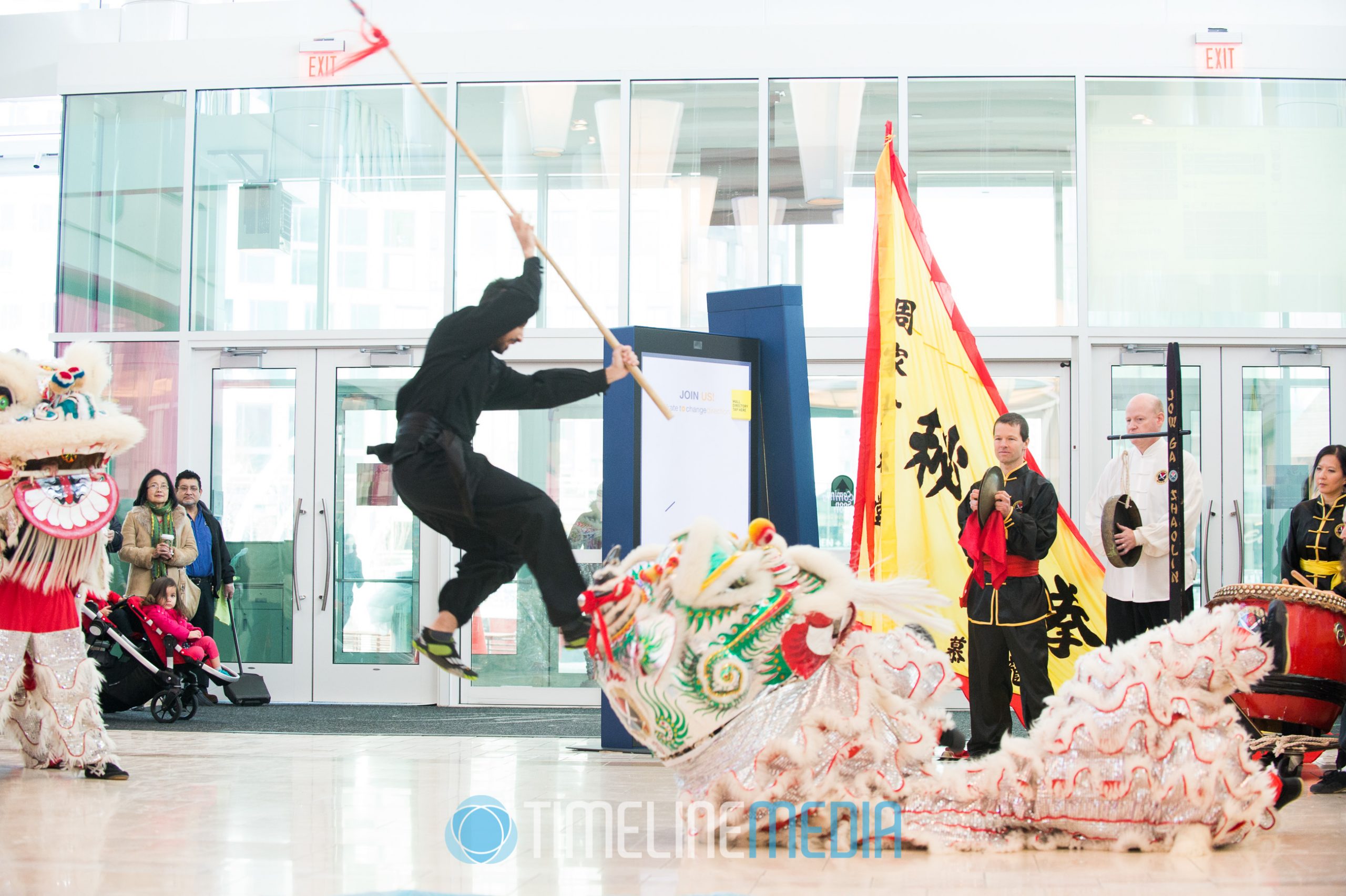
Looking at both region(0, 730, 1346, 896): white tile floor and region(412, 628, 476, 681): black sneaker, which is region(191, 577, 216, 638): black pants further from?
region(412, 628, 476, 681): black sneaker

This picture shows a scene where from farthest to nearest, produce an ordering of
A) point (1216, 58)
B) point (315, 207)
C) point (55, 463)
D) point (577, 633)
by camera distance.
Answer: point (315, 207) < point (1216, 58) < point (55, 463) < point (577, 633)

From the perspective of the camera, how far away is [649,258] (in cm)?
738

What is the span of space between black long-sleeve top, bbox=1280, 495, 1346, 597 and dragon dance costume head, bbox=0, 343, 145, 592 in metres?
4.26

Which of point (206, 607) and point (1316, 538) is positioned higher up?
point (1316, 538)

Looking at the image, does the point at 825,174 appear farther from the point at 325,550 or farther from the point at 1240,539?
the point at 325,550

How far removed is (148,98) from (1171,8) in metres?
6.13

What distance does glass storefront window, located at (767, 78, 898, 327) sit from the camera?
7309mm

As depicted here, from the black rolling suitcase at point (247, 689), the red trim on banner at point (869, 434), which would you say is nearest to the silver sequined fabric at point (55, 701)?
the black rolling suitcase at point (247, 689)

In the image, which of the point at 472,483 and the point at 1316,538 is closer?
the point at 472,483

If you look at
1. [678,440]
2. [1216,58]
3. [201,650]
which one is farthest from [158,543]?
[1216,58]

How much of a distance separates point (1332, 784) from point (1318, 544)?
0.85m

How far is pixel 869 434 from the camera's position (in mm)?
5379

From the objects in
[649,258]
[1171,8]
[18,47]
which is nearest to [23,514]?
[649,258]

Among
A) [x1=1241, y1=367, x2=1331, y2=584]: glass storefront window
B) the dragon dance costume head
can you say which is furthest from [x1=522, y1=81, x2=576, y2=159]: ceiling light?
[x1=1241, y1=367, x2=1331, y2=584]: glass storefront window
